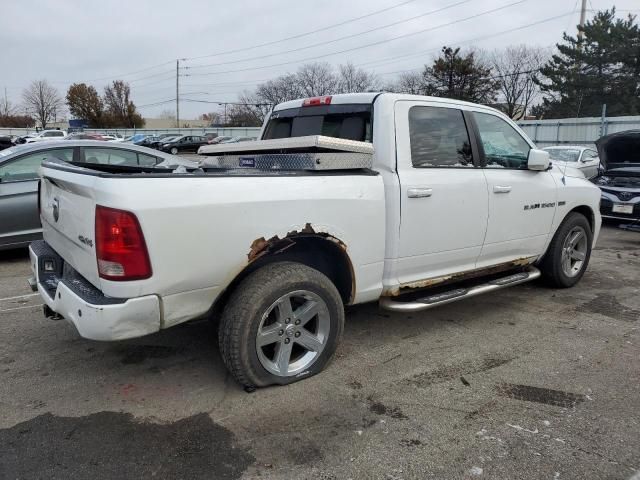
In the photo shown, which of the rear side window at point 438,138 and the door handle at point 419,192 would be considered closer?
the door handle at point 419,192

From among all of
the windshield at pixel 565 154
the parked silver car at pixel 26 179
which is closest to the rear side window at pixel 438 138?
the parked silver car at pixel 26 179

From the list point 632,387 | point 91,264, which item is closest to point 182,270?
point 91,264

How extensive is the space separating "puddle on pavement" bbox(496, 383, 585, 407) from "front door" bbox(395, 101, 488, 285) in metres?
1.04

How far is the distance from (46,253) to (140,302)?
135 cm

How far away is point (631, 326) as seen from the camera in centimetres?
462

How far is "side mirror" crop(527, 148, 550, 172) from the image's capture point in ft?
15.2

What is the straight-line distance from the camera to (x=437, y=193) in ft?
12.9

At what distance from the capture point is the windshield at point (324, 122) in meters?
4.04

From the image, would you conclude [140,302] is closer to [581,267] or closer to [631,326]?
[631,326]

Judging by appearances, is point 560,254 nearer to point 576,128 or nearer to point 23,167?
point 23,167

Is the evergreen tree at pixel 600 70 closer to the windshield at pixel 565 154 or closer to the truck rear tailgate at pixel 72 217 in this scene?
the windshield at pixel 565 154

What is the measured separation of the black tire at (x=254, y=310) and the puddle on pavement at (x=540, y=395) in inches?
52.4

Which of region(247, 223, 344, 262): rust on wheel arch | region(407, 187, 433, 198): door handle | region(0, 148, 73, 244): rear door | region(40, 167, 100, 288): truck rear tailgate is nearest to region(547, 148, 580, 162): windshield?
region(407, 187, 433, 198): door handle

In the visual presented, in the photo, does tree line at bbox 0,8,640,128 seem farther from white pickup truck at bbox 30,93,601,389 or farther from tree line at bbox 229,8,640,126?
white pickup truck at bbox 30,93,601,389
